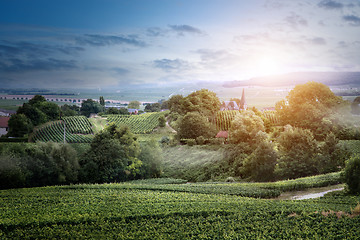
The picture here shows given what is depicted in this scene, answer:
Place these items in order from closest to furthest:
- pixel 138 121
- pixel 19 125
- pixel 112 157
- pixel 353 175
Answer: pixel 353 175
pixel 112 157
pixel 19 125
pixel 138 121

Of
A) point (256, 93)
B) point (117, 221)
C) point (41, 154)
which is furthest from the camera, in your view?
point (256, 93)

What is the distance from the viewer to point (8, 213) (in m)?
10.3

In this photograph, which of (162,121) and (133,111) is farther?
(133,111)

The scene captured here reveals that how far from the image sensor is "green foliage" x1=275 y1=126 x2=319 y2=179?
1712 centimetres

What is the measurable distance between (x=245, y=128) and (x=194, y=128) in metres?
5.03

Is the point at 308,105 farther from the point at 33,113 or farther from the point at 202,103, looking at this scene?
the point at 33,113

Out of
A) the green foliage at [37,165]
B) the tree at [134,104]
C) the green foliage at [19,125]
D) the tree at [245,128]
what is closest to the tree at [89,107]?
the tree at [134,104]

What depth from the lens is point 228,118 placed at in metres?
26.2

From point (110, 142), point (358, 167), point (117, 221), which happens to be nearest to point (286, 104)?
point (358, 167)

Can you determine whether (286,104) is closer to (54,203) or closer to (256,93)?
(256,93)

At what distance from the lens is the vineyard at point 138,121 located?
24.7 metres

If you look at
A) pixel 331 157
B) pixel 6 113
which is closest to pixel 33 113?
pixel 6 113

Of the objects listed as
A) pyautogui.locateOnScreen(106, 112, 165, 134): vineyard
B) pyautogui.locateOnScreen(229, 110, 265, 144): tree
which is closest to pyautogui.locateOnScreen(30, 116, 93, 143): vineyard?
pyautogui.locateOnScreen(106, 112, 165, 134): vineyard

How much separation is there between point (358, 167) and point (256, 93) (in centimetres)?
1562
